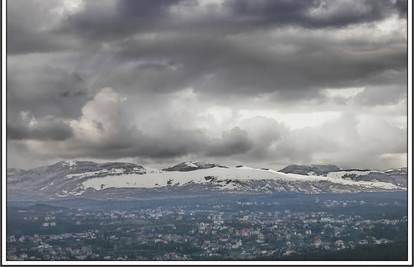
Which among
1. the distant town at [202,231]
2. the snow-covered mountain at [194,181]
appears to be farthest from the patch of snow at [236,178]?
the distant town at [202,231]

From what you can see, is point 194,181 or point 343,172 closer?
point 343,172

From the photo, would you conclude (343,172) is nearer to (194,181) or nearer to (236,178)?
(236,178)

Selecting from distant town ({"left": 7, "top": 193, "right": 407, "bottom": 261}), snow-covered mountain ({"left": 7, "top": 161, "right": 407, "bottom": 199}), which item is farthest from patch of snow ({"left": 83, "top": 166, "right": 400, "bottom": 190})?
distant town ({"left": 7, "top": 193, "right": 407, "bottom": 261})

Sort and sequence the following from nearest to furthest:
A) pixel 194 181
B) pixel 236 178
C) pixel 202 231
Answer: pixel 202 231
pixel 236 178
pixel 194 181

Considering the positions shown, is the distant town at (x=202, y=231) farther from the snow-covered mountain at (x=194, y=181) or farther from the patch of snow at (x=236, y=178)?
the patch of snow at (x=236, y=178)

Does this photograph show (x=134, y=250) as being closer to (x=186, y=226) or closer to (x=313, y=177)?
(x=186, y=226)

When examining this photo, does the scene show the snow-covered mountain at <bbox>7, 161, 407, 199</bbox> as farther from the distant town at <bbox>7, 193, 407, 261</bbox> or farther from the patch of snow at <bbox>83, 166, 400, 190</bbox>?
the distant town at <bbox>7, 193, 407, 261</bbox>

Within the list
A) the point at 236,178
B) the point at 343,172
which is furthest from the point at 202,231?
the point at 343,172

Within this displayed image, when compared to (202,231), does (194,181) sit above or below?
above

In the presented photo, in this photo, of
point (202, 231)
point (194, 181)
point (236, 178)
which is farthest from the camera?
point (194, 181)
